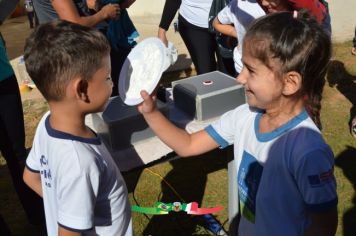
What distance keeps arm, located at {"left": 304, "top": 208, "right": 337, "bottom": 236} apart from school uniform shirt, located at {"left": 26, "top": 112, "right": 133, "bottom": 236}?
67cm

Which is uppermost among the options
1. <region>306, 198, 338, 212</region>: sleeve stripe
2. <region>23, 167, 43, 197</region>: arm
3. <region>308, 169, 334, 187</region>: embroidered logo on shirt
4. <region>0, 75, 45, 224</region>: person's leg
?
<region>308, 169, 334, 187</region>: embroidered logo on shirt

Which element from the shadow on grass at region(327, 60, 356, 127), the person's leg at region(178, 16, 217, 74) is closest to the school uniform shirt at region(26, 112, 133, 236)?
the person's leg at region(178, 16, 217, 74)

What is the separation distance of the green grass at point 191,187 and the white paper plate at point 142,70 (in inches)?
45.9

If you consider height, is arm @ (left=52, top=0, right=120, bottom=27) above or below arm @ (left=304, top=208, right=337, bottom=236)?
above

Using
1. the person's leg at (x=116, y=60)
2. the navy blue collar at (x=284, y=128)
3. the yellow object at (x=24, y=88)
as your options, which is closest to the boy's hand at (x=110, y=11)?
the person's leg at (x=116, y=60)

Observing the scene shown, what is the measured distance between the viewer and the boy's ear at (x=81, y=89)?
1285mm

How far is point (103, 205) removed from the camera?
1.41 metres

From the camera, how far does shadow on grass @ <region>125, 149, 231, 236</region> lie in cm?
286

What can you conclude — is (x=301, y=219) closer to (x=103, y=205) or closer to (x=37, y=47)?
(x=103, y=205)

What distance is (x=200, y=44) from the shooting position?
3.26 metres

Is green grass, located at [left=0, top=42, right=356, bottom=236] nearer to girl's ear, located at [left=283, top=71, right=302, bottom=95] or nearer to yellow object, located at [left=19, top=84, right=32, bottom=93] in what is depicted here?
yellow object, located at [left=19, top=84, right=32, bottom=93]

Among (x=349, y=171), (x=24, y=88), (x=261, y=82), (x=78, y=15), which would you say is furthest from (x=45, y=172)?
(x=24, y=88)

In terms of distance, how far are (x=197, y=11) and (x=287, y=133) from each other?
2.11m

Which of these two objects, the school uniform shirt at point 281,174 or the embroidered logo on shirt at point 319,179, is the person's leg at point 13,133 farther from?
the embroidered logo on shirt at point 319,179
